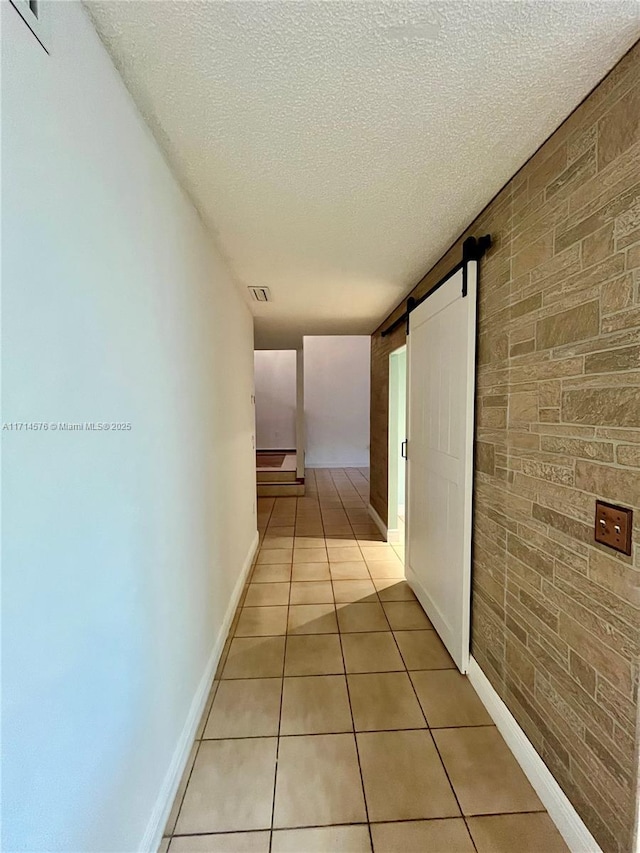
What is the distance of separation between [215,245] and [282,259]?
0.41 metres

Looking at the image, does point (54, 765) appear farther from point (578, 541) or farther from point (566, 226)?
point (566, 226)

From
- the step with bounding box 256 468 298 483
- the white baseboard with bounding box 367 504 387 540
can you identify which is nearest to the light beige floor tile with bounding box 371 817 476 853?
the white baseboard with bounding box 367 504 387 540

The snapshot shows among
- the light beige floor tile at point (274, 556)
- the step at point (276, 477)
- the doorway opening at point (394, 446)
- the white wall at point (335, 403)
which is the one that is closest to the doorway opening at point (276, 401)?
the white wall at point (335, 403)

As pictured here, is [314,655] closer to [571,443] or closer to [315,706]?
[315,706]

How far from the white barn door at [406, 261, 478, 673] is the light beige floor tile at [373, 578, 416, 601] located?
7cm

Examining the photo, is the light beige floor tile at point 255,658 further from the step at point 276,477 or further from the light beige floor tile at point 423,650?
the step at point 276,477

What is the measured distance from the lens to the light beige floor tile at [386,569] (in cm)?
317

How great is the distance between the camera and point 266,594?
2.82 meters

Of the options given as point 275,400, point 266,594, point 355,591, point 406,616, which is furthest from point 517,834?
point 275,400

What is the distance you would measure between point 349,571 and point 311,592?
49 cm

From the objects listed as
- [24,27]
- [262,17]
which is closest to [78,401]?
[24,27]

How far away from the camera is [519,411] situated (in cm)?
152

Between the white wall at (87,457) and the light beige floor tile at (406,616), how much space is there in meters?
1.39

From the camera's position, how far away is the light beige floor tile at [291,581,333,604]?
274 centimetres
